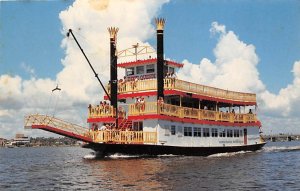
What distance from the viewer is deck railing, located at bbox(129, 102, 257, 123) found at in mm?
36812

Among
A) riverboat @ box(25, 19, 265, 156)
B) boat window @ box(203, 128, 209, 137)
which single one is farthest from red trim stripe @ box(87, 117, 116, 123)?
boat window @ box(203, 128, 209, 137)

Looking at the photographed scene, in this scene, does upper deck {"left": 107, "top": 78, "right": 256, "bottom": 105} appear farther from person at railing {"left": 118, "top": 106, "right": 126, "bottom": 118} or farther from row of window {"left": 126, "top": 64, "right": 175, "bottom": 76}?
row of window {"left": 126, "top": 64, "right": 175, "bottom": 76}

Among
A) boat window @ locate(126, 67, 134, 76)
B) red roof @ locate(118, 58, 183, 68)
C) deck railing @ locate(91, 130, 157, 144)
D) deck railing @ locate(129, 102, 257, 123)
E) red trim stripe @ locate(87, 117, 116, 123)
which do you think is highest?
red roof @ locate(118, 58, 183, 68)

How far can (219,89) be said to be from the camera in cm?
4544

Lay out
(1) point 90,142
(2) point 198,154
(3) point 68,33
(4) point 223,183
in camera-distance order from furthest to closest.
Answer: (2) point 198,154
(3) point 68,33
(1) point 90,142
(4) point 223,183

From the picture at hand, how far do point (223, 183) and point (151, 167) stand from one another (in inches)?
296

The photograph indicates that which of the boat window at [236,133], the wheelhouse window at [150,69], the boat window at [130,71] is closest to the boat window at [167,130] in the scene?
the wheelhouse window at [150,69]

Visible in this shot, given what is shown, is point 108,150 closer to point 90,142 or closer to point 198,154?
point 90,142

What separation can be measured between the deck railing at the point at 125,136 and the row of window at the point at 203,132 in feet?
5.50

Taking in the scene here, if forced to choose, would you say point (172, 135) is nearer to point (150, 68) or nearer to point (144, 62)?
point (150, 68)

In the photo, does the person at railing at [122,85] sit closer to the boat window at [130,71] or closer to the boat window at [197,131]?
the boat window at [130,71]

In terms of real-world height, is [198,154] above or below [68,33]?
below

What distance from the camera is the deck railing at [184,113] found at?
36.8 metres

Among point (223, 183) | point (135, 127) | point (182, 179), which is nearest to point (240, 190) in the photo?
point (223, 183)
